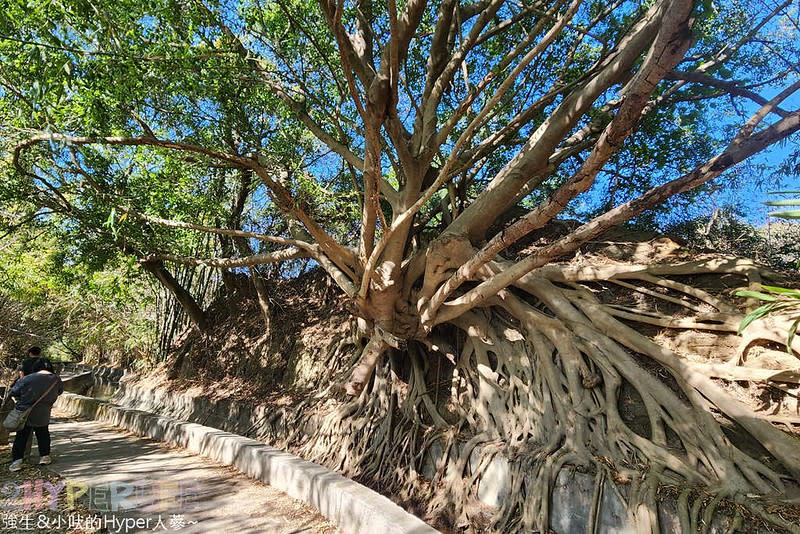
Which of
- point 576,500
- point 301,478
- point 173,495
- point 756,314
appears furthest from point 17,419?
point 756,314

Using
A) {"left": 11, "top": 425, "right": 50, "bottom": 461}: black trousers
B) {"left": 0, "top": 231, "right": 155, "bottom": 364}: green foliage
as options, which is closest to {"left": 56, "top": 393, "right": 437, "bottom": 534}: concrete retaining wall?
{"left": 11, "top": 425, "right": 50, "bottom": 461}: black trousers

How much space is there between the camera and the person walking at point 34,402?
4.29 meters

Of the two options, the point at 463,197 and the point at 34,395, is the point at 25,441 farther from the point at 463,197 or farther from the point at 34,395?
the point at 463,197

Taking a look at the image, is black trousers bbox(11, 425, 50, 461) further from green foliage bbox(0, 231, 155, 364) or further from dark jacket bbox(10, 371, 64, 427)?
green foliage bbox(0, 231, 155, 364)

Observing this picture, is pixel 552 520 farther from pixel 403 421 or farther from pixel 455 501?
pixel 403 421

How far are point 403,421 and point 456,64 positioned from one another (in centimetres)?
411

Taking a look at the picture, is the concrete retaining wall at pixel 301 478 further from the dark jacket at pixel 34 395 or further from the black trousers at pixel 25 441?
the dark jacket at pixel 34 395

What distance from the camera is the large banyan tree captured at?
3.09m

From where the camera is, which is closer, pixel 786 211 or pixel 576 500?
pixel 786 211

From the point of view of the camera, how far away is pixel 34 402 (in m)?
4.36

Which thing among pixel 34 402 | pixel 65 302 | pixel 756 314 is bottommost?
pixel 34 402

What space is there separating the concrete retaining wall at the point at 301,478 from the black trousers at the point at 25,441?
134 centimetres

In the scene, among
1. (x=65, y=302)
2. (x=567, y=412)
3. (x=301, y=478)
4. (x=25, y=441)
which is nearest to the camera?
(x=301, y=478)

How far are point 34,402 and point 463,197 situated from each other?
5604 millimetres
